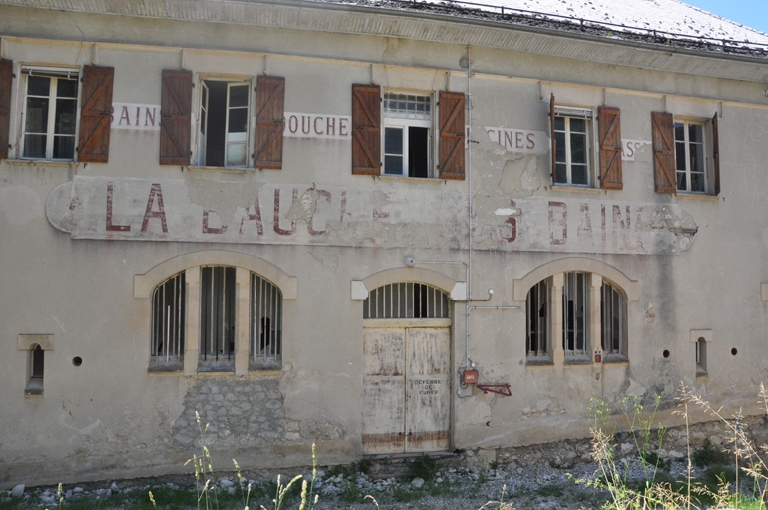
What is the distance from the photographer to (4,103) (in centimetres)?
799

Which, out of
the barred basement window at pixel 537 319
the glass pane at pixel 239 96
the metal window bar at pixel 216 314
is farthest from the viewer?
the barred basement window at pixel 537 319

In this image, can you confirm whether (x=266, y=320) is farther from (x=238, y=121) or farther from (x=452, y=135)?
(x=452, y=135)

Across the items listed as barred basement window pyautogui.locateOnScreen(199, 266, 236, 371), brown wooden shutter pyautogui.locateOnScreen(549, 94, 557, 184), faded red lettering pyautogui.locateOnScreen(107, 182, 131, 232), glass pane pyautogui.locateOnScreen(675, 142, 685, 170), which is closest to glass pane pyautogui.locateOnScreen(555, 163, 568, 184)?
brown wooden shutter pyautogui.locateOnScreen(549, 94, 557, 184)

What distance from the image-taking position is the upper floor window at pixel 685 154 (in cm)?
998

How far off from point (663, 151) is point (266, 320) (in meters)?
7.02

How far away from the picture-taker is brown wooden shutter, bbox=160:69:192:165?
8.28m

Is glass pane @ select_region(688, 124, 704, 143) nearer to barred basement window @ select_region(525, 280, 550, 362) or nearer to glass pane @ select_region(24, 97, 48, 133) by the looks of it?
barred basement window @ select_region(525, 280, 550, 362)

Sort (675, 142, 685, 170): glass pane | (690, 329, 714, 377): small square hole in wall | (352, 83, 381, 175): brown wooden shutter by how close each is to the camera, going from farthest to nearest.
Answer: (675, 142, 685, 170): glass pane < (690, 329, 714, 377): small square hole in wall < (352, 83, 381, 175): brown wooden shutter

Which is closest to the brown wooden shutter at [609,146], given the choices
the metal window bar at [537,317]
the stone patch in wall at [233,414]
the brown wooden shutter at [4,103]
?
the metal window bar at [537,317]

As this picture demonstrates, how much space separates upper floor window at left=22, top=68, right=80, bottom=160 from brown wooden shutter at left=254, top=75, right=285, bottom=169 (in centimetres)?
250

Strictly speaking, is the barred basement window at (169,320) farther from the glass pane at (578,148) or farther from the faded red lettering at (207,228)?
the glass pane at (578,148)

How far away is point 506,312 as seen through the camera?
30.2 ft

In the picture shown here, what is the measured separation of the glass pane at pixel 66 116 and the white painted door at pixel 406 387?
5037 mm

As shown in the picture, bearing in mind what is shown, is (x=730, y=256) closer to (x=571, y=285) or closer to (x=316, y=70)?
(x=571, y=285)
